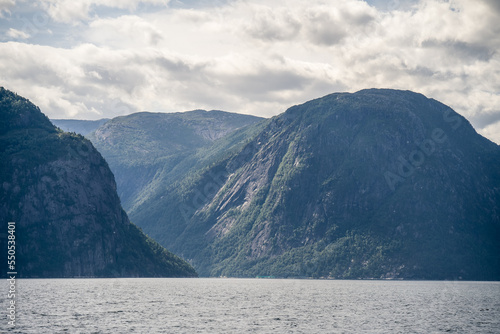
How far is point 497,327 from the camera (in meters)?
100

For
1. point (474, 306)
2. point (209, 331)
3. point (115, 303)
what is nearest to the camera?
point (209, 331)

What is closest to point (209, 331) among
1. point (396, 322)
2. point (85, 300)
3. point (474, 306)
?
point (396, 322)

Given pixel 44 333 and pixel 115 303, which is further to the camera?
pixel 115 303

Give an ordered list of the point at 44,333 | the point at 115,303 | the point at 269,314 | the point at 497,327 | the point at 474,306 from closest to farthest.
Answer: the point at 44,333 → the point at 497,327 → the point at 269,314 → the point at 115,303 → the point at 474,306

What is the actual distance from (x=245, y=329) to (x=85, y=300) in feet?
209

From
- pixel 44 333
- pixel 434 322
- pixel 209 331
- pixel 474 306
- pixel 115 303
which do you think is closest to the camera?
pixel 44 333

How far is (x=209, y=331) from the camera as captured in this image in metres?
89.2

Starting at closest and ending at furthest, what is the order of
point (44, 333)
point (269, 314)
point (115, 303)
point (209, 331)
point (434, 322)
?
point (44, 333), point (209, 331), point (434, 322), point (269, 314), point (115, 303)

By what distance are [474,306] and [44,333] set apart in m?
112

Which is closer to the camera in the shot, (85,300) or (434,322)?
(434,322)

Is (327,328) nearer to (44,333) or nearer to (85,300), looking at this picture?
(44,333)

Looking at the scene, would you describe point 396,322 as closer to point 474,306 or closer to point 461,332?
point 461,332

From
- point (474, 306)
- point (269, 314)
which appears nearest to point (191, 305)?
point (269, 314)

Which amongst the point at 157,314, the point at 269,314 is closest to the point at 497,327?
the point at 269,314
